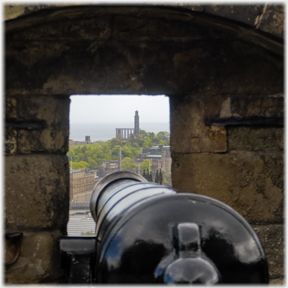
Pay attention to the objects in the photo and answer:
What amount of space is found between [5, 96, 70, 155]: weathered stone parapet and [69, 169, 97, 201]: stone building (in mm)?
28289

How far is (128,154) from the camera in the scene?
39500mm

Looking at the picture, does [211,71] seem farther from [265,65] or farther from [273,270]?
[273,270]

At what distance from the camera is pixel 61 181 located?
3.12 meters

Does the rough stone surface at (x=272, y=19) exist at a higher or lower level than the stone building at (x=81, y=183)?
higher

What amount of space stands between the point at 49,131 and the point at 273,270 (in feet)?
5.73

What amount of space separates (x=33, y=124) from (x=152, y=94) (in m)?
0.78

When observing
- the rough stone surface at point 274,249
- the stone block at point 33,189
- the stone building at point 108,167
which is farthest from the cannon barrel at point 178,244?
the stone building at point 108,167

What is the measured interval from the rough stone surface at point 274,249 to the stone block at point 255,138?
53 centimetres

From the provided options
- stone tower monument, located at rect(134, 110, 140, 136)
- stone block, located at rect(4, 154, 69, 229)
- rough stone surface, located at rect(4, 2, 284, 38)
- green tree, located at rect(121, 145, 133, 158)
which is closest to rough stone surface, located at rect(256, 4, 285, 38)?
rough stone surface, located at rect(4, 2, 284, 38)

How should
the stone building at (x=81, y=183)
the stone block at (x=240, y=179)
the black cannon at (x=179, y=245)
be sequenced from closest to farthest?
the black cannon at (x=179, y=245) → the stone block at (x=240, y=179) → the stone building at (x=81, y=183)

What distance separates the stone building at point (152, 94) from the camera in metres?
3.00

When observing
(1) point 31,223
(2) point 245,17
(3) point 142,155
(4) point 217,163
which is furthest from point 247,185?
(3) point 142,155

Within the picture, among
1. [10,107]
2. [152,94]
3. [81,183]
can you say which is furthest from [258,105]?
[81,183]

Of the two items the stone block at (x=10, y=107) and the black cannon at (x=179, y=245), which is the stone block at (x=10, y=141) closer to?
the stone block at (x=10, y=107)
